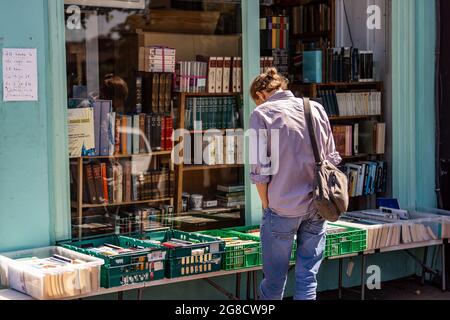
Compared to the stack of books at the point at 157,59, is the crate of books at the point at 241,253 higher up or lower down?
lower down

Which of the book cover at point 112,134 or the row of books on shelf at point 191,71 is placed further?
the row of books on shelf at point 191,71

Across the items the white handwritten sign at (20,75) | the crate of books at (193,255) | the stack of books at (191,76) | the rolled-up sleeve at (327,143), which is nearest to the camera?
the rolled-up sleeve at (327,143)

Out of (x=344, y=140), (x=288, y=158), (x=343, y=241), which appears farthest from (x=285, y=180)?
(x=344, y=140)

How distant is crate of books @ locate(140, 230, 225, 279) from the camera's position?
643 cm

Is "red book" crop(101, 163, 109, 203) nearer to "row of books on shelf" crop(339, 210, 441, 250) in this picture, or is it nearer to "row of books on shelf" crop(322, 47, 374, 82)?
"row of books on shelf" crop(339, 210, 441, 250)

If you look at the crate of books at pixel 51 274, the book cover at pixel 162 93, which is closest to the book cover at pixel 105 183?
the book cover at pixel 162 93

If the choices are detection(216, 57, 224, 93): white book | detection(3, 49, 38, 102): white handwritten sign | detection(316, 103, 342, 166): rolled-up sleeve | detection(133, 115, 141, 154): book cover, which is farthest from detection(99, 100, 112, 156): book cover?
detection(316, 103, 342, 166): rolled-up sleeve

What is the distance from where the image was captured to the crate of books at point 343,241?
724 cm

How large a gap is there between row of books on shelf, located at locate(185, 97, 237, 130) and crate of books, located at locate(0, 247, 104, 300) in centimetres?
179

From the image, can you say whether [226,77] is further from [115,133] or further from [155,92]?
[115,133]

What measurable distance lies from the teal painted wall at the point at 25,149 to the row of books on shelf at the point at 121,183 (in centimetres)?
42

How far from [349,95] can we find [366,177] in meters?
0.82

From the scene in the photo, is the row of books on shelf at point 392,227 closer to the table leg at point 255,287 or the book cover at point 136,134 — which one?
the table leg at point 255,287
